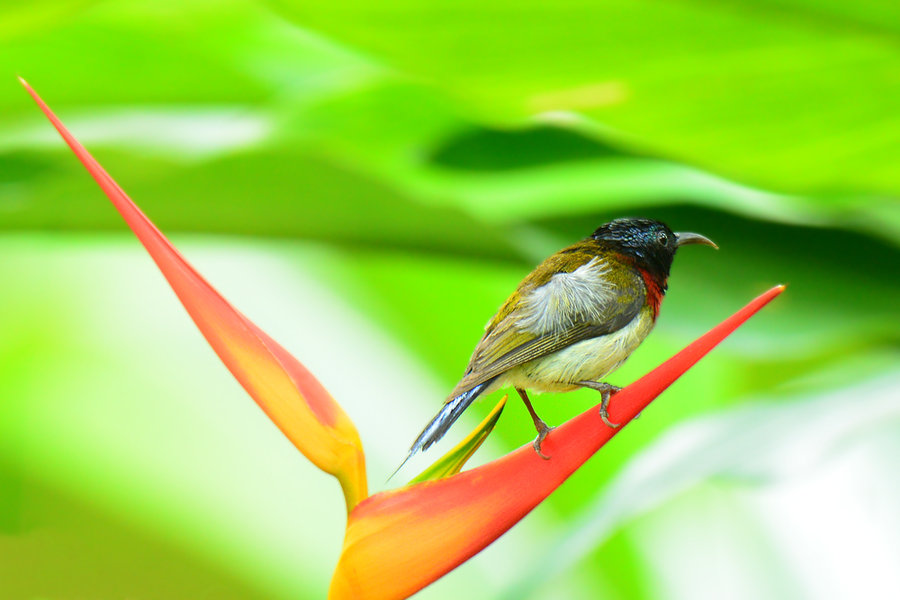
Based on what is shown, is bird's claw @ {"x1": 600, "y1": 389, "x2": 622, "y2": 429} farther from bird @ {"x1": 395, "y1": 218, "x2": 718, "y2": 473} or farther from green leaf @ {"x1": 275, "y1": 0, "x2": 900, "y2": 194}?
green leaf @ {"x1": 275, "y1": 0, "x2": 900, "y2": 194}

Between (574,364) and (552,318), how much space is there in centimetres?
1

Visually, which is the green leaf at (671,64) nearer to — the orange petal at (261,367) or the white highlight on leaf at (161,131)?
the white highlight on leaf at (161,131)

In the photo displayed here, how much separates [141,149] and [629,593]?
31.4 inches

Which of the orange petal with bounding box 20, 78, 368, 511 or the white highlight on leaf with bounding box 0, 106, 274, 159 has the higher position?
the orange petal with bounding box 20, 78, 368, 511

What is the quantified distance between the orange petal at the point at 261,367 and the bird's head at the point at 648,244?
11 centimetres

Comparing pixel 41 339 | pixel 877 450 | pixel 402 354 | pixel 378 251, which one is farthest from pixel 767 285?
pixel 41 339

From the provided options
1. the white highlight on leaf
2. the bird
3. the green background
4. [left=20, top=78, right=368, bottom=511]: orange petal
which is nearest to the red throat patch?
the bird

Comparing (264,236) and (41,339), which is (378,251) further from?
(41,339)

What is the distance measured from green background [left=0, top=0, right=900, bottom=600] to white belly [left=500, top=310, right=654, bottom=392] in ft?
0.99

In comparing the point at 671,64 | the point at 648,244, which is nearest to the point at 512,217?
the point at 671,64

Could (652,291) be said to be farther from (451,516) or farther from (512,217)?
(512,217)

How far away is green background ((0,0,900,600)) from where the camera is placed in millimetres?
549

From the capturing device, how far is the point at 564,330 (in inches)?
9.8

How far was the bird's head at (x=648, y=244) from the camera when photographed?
278mm
